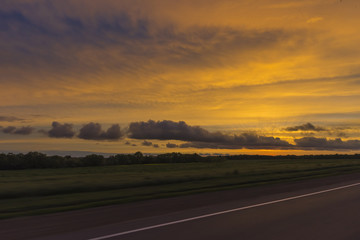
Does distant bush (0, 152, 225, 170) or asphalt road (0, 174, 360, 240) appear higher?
distant bush (0, 152, 225, 170)

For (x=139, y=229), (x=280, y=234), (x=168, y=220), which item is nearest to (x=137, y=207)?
(x=168, y=220)

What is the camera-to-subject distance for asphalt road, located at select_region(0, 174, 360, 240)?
834 cm

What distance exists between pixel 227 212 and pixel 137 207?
3447 mm

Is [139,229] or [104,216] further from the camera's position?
[104,216]

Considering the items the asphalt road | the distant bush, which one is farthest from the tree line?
the asphalt road

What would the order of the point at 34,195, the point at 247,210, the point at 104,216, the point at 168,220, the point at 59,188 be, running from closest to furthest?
the point at 168,220
the point at 104,216
the point at 247,210
the point at 34,195
the point at 59,188

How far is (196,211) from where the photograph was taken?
11.4 meters

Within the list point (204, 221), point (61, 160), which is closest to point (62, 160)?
point (61, 160)

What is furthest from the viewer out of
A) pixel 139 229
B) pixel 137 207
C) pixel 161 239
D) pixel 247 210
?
pixel 137 207

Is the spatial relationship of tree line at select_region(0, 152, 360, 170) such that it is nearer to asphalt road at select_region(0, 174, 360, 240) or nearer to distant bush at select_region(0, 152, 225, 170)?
distant bush at select_region(0, 152, 225, 170)

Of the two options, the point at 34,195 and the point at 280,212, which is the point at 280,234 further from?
the point at 34,195

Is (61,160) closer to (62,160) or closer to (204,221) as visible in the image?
(62,160)

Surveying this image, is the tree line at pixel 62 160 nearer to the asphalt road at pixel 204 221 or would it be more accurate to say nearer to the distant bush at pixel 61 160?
the distant bush at pixel 61 160

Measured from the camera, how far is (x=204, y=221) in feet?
32.1
